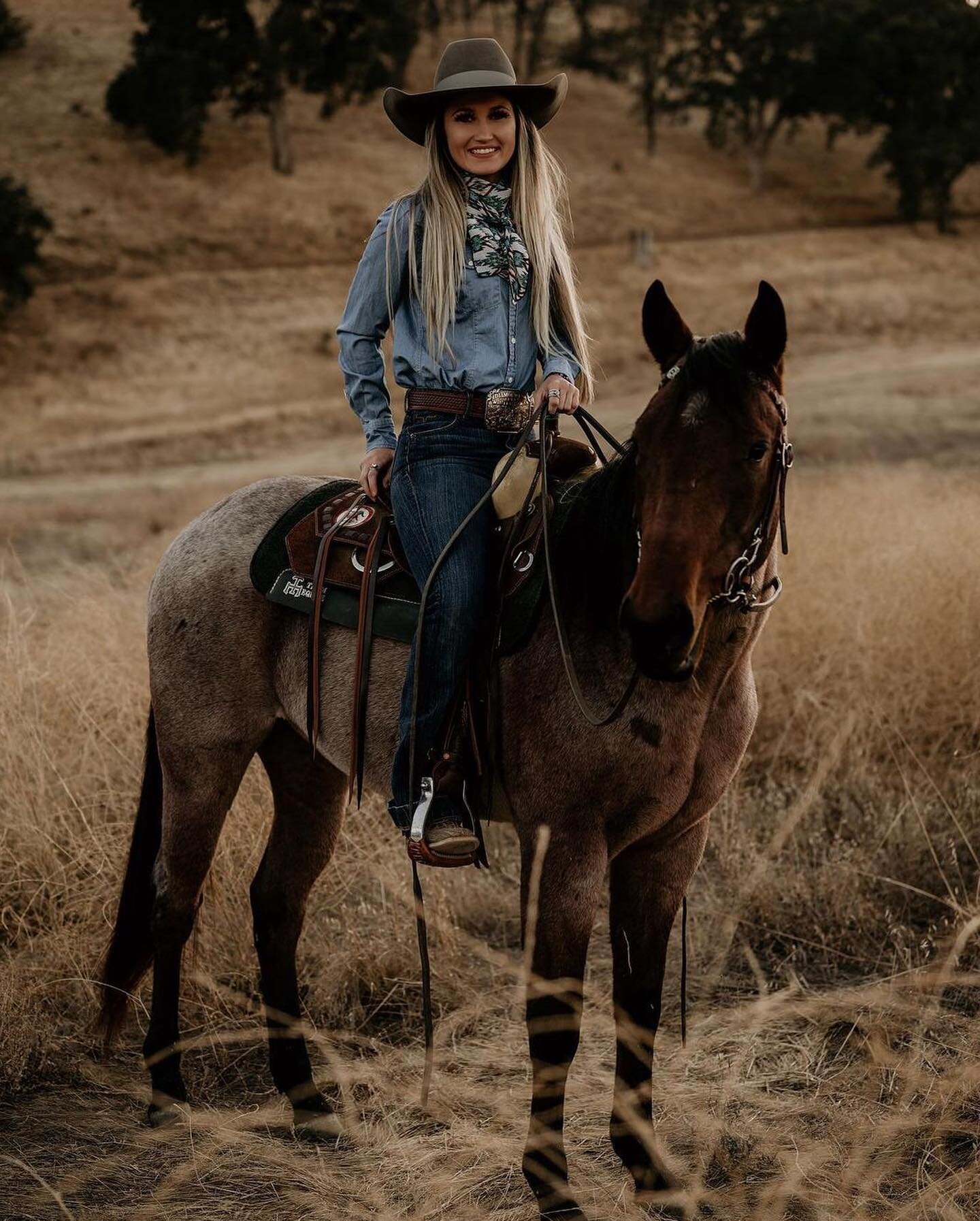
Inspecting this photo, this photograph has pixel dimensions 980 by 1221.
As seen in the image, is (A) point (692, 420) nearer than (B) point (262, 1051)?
Yes

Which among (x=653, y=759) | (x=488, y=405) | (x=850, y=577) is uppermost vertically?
(x=488, y=405)

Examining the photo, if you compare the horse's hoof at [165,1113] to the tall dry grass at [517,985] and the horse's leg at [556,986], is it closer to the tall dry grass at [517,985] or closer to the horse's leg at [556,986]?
the tall dry grass at [517,985]

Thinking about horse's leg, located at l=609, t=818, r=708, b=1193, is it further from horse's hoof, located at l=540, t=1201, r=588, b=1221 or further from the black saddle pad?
the black saddle pad

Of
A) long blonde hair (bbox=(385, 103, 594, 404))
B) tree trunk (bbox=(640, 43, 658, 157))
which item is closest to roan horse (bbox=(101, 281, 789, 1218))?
long blonde hair (bbox=(385, 103, 594, 404))

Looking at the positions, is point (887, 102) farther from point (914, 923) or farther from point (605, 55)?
point (914, 923)

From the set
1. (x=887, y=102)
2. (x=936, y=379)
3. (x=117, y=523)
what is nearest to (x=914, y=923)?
(x=117, y=523)

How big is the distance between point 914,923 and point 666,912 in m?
2.18

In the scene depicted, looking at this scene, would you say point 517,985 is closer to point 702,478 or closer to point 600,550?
point 600,550

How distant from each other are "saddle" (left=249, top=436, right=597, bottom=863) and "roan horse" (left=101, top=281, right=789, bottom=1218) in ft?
0.20

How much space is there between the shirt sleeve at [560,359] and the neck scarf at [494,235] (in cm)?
20

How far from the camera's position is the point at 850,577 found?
7.69 meters

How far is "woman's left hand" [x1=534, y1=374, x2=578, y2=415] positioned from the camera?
3.51 m

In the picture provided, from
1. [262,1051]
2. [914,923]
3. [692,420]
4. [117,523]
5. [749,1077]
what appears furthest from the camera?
[117,523]

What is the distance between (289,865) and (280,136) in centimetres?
4634
